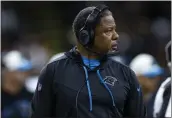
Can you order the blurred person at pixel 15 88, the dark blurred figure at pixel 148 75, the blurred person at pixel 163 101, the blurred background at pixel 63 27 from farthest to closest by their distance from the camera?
the blurred background at pixel 63 27, the dark blurred figure at pixel 148 75, the blurred person at pixel 15 88, the blurred person at pixel 163 101

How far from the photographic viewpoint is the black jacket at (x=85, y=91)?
4199 millimetres

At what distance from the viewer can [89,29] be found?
4.25m

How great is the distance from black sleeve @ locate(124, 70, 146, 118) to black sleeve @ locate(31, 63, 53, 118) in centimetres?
52

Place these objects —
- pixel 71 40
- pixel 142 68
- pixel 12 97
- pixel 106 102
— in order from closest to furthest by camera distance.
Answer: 1. pixel 106 102
2. pixel 12 97
3. pixel 142 68
4. pixel 71 40

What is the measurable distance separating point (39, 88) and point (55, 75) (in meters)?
0.16

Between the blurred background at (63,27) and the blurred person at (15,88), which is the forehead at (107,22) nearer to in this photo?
the blurred person at (15,88)

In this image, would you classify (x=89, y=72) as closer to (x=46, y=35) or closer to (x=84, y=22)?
(x=84, y=22)

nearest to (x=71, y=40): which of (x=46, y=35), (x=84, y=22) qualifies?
(x=46, y=35)

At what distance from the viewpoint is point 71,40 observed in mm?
15531

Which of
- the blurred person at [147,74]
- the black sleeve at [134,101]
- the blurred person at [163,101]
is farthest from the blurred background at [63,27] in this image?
the black sleeve at [134,101]

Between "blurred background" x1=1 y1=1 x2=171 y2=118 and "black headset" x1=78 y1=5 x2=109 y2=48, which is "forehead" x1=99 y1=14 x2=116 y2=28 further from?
"blurred background" x1=1 y1=1 x2=171 y2=118

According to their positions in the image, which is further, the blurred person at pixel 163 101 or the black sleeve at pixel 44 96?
the blurred person at pixel 163 101

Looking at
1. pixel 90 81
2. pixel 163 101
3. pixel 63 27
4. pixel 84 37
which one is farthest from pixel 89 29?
pixel 63 27

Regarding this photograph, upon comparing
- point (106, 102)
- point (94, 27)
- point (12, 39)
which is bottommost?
point (12, 39)
